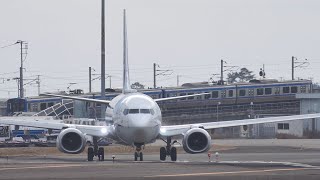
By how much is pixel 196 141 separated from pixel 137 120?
3.92 meters

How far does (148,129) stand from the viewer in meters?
46.5

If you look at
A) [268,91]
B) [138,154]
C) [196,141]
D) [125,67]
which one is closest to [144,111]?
[138,154]

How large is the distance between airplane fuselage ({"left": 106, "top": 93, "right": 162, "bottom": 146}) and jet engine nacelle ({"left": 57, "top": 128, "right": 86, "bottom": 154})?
2.02 m

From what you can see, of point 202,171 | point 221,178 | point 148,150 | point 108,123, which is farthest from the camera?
point 148,150

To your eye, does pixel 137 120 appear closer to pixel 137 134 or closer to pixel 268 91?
pixel 137 134

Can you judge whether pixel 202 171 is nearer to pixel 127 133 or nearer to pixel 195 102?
pixel 127 133

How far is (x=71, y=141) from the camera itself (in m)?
48.4

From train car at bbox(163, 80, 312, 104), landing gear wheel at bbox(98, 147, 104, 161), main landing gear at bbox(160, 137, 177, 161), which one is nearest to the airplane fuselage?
main landing gear at bbox(160, 137, 177, 161)

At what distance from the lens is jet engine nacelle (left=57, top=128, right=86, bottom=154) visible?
158 feet

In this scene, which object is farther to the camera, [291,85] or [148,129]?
[291,85]

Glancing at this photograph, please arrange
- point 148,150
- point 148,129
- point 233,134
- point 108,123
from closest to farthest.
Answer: point 148,129
point 108,123
point 148,150
point 233,134

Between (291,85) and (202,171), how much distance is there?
243ft

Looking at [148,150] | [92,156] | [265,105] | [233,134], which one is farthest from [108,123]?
[265,105]

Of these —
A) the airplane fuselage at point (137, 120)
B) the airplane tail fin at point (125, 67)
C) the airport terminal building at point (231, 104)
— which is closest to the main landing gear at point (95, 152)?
the airplane fuselage at point (137, 120)
